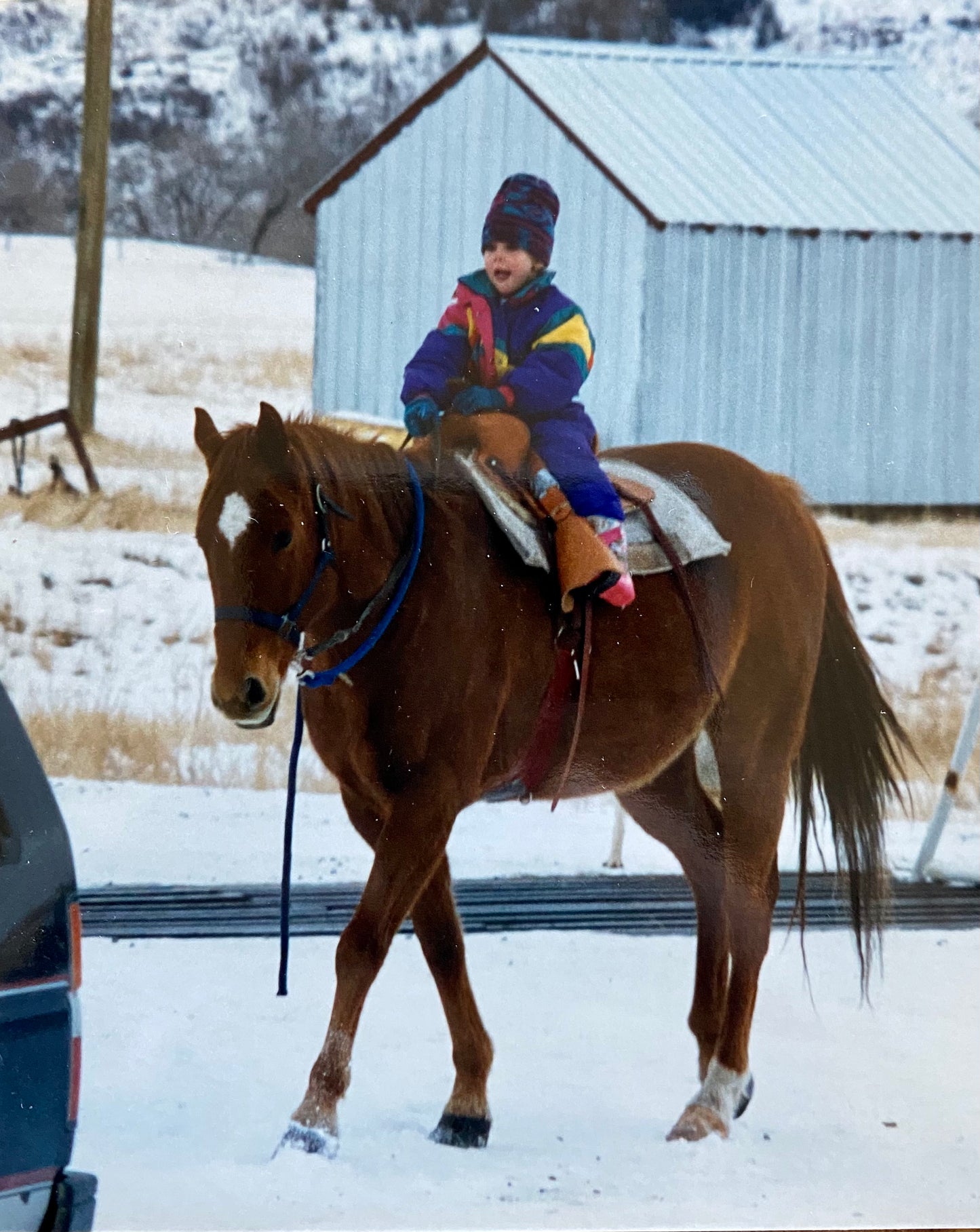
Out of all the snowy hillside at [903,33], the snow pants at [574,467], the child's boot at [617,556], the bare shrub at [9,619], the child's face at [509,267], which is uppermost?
the snowy hillside at [903,33]

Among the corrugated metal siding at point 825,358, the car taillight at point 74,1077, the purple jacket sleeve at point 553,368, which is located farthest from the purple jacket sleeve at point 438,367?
the car taillight at point 74,1077

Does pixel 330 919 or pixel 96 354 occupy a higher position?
pixel 96 354

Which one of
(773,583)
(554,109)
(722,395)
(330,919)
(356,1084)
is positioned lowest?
(356,1084)

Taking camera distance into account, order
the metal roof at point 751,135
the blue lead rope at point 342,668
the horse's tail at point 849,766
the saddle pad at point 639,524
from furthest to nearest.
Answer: the horse's tail at point 849,766, the metal roof at point 751,135, the saddle pad at point 639,524, the blue lead rope at point 342,668

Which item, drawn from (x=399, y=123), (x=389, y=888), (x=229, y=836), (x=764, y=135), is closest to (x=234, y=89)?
(x=399, y=123)

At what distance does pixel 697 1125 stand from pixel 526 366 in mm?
1614

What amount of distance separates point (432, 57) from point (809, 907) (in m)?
2.01

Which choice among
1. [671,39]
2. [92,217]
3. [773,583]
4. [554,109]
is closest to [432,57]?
[554,109]

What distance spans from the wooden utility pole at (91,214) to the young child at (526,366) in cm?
64

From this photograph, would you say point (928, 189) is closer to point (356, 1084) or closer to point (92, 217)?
point (92, 217)

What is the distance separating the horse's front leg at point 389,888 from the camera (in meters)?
2.84

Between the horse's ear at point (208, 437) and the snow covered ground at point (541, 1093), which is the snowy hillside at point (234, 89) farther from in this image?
the snow covered ground at point (541, 1093)

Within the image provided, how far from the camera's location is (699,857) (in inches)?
130

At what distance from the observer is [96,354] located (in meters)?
3.05
